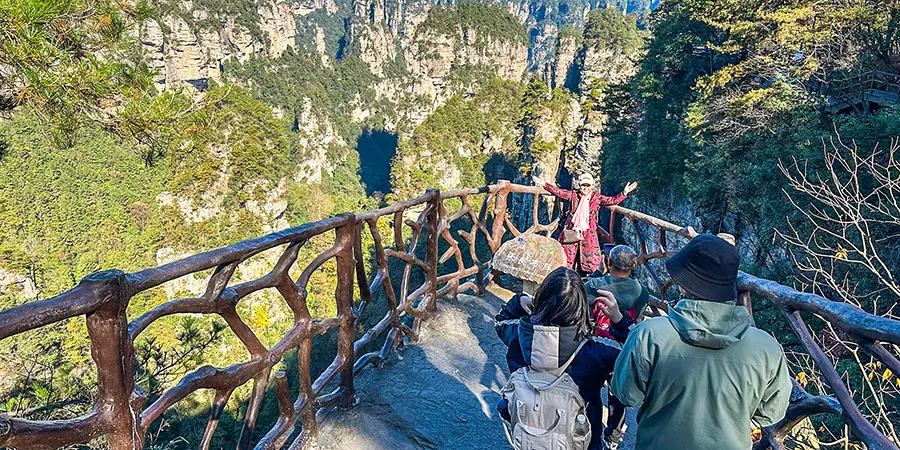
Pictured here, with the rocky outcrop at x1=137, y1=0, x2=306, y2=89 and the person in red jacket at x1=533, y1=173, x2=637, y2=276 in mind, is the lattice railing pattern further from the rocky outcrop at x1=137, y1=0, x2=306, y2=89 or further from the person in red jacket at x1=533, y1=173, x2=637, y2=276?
the rocky outcrop at x1=137, y1=0, x2=306, y2=89

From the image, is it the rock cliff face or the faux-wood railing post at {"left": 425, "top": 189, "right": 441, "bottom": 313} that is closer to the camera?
the faux-wood railing post at {"left": 425, "top": 189, "right": 441, "bottom": 313}

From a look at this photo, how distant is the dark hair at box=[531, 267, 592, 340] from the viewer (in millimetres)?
1486

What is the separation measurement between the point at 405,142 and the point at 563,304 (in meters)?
40.5

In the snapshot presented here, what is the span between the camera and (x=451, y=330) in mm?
3445

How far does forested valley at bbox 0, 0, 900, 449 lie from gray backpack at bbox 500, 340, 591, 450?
88.2 inches

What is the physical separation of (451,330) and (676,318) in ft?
7.73

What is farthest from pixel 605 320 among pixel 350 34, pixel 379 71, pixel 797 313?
pixel 350 34

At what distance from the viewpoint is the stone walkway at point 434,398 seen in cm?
228

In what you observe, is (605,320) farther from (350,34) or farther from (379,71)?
(350,34)

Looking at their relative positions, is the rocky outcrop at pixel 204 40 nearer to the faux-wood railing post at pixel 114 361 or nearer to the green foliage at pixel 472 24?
the green foliage at pixel 472 24

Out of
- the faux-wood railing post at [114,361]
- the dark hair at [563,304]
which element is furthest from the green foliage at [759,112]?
the faux-wood railing post at [114,361]

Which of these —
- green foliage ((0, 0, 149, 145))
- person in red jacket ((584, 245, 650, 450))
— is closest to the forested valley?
green foliage ((0, 0, 149, 145))

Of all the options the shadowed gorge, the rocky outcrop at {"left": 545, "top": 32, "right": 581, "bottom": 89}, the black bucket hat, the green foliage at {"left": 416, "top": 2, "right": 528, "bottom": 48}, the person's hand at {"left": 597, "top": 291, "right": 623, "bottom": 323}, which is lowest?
the shadowed gorge

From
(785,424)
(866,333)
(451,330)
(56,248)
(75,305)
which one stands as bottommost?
(56,248)
